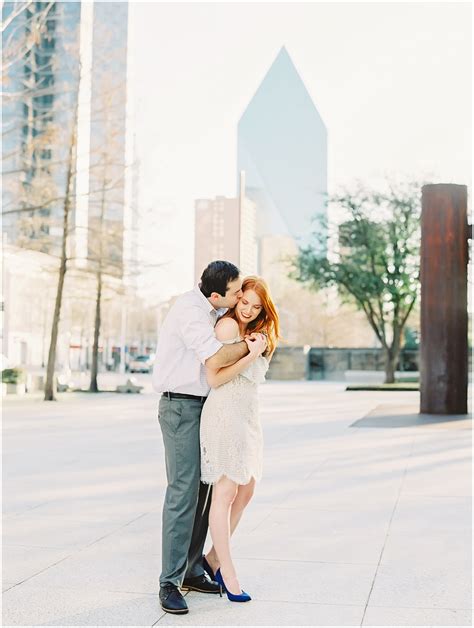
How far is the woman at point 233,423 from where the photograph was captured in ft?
15.2

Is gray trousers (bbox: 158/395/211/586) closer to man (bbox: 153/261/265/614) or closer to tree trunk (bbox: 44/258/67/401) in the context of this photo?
man (bbox: 153/261/265/614)

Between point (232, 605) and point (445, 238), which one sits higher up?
point (445, 238)

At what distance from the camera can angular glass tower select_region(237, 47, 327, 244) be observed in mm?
104812

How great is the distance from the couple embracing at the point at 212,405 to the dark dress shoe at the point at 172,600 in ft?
0.06

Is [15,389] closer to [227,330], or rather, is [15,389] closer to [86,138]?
[86,138]

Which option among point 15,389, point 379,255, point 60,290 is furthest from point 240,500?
point 379,255

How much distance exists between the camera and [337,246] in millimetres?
36188

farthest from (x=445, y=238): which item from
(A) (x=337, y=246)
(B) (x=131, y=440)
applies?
(A) (x=337, y=246)

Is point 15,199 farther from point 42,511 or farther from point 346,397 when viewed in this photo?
point 42,511

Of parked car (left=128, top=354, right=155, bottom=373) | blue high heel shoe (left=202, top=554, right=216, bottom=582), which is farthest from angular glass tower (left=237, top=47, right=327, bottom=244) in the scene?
blue high heel shoe (left=202, top=554, right=216, bottom=582)

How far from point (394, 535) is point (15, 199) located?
19.7 metres

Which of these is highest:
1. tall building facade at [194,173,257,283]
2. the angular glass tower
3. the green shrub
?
the angular glass tower

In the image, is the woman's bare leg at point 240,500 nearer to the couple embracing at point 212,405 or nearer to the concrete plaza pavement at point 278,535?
the couple embracing at point 212,405

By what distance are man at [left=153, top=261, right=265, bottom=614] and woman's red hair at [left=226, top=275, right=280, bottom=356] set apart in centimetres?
7
